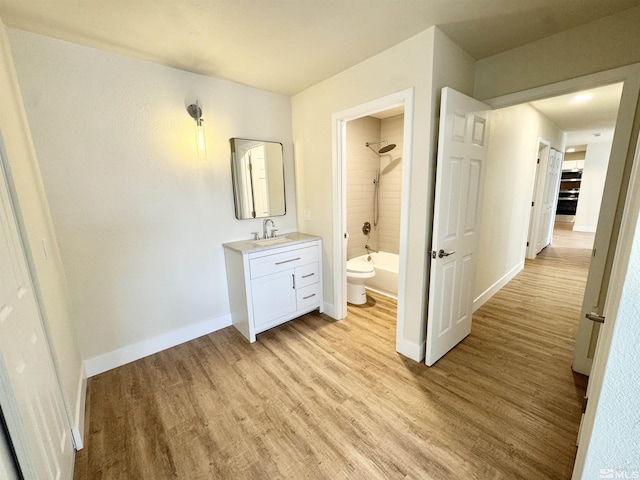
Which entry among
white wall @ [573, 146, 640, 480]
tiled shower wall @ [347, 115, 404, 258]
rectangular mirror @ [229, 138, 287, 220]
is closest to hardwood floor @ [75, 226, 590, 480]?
white wall @ [573, 146, 640, 480]

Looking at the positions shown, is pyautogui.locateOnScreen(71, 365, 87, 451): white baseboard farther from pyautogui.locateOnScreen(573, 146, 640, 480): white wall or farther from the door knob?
the door knob

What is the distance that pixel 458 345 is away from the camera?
2.32 m

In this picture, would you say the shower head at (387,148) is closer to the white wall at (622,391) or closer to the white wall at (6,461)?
the white wall at (622,391)

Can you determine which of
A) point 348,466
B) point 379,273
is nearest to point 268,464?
point 348,466

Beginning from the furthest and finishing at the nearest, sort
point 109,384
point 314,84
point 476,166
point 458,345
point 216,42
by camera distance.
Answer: point 314,84
point 458,345
point 476,166
point 109,384
point 216,42

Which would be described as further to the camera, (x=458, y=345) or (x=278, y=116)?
(x=278, y=116)

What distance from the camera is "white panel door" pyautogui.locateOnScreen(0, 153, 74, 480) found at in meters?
0.85

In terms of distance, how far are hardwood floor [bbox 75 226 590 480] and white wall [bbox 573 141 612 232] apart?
7.12 meters

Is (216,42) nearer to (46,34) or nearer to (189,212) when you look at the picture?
(46,34)

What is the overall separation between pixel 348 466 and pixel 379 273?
2.35 metres

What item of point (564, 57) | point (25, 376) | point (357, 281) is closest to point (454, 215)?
point (564, 57)

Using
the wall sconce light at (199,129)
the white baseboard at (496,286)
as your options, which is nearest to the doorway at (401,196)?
A: the wall sconce light at (199,129)

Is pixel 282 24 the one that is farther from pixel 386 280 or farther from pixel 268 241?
pixel 386 280

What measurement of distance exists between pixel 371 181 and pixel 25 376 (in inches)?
153
